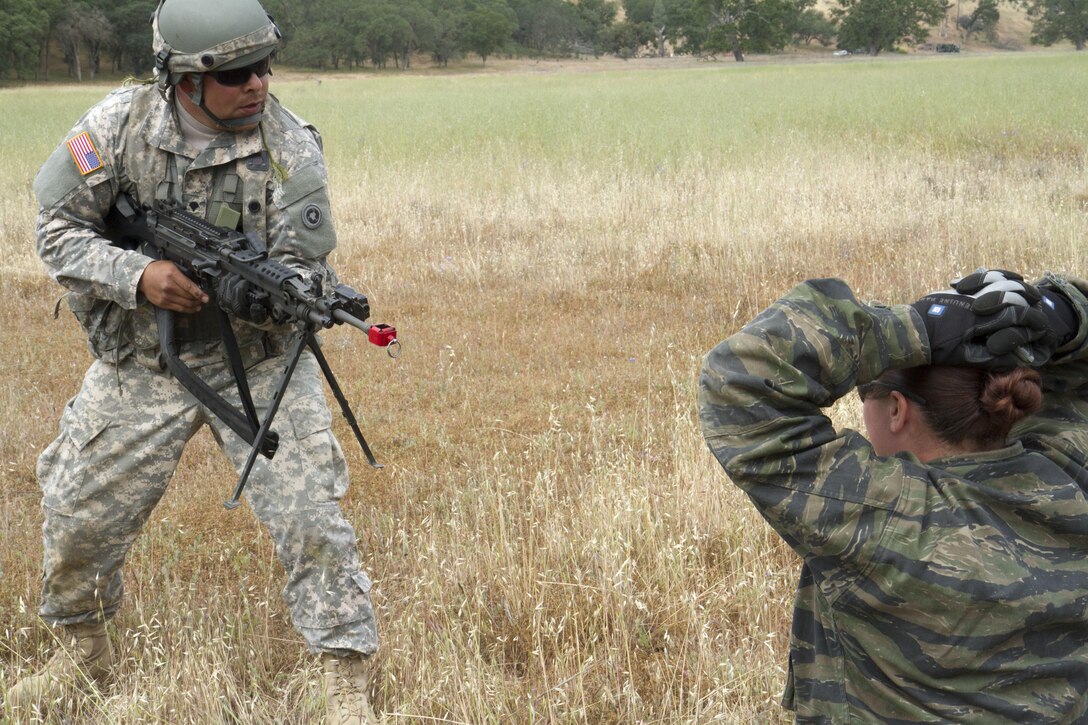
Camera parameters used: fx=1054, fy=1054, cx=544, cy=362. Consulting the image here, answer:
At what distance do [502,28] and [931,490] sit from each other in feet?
300

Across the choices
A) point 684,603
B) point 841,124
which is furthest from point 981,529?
point 841,124

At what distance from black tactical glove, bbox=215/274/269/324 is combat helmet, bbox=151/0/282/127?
52 centimetres

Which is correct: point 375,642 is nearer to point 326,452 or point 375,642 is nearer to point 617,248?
point 326,452

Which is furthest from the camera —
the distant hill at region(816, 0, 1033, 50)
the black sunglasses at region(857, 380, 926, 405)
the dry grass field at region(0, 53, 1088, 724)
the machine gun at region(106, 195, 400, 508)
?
the distant hill at region(816, 0, 1033, 50)

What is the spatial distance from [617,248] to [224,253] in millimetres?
6479

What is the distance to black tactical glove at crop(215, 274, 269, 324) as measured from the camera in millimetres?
2793

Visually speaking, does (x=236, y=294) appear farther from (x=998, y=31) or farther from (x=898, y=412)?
(x=998, y=31)

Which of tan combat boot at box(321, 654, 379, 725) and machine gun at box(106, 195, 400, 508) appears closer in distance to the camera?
machine gun at box(106, 195, 400, 508)

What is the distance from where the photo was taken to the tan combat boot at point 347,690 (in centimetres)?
292

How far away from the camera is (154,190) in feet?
10.1

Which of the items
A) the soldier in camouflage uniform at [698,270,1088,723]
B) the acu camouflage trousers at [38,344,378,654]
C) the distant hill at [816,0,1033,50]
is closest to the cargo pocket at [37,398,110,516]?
the acu camouflage trousers at [38,344,378,654]

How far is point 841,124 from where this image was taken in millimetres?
16766

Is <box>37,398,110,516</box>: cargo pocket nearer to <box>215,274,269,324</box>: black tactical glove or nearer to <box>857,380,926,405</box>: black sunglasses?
<box>215,274,269,324</box>: black tactical glove

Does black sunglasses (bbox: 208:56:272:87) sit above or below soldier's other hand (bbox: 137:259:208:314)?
above
